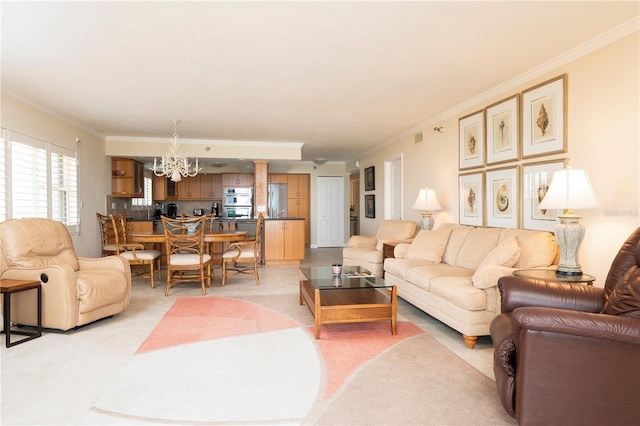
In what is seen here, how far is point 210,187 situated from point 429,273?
774cm

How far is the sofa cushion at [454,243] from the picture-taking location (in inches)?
171

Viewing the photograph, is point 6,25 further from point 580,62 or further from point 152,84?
point 580,62

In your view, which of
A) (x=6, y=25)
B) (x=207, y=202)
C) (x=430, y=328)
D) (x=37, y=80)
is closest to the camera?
(x=6, y=25)

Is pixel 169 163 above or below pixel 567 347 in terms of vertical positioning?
above

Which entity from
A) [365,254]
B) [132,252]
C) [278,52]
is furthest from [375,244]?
[278,52]

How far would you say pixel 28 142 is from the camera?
4555mm

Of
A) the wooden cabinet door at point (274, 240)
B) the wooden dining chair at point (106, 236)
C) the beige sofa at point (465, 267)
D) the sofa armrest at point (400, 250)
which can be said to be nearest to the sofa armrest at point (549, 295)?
the beige sofa at point (465, 267)

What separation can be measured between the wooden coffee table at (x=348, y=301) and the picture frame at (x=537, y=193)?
5.26ft

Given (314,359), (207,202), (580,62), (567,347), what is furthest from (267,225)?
(567,347)

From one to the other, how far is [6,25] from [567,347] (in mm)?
4051

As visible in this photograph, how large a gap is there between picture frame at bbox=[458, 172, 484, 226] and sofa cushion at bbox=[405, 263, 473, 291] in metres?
0.90

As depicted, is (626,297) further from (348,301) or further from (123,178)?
(123,178)

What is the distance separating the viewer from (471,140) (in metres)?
4.77

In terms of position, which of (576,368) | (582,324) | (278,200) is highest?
(278,200)
